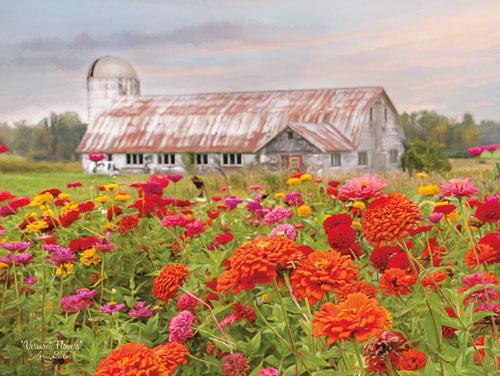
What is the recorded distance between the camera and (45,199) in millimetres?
4672

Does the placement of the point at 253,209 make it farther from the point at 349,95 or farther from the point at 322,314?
the point at 349,95

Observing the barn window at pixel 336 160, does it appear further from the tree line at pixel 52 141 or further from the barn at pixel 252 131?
the tree line at pixel 52 141

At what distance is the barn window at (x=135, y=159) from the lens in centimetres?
2888

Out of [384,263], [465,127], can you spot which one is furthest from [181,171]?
[465,127]

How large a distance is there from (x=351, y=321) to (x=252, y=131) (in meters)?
24.9

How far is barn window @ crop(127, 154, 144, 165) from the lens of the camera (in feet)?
94.7

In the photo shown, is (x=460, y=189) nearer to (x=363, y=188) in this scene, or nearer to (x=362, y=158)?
(x=363, y=188)

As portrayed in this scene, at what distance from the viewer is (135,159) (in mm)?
29234

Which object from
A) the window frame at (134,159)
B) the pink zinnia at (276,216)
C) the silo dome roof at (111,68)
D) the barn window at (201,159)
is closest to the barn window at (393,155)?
the barn window at (201,159)

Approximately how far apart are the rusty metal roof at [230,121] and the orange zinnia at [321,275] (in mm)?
21296

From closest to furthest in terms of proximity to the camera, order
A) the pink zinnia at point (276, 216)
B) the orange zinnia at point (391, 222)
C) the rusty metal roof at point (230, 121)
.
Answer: the orange zinnia at point (391, 222)
the pink zinnia at point (276, 216)
the rusty metal roof at point (230, 121)

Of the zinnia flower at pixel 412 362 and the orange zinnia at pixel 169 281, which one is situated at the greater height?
the orange zinnia at pixel 169 281

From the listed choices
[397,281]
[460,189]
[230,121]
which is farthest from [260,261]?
[230,121]

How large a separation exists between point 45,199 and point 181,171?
22.8 m
